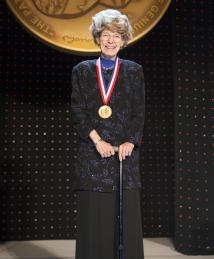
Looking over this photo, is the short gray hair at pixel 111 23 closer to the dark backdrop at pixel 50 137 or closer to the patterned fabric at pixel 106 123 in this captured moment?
the patterned fabric at pixel 106 123

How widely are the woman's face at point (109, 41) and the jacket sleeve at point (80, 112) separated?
180 mm

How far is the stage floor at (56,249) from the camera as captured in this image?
3641 millimetres

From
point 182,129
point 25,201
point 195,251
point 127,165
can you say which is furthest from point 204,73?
point 25,201

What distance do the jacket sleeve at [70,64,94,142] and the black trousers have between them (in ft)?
1.00

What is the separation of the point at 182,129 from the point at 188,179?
39cm

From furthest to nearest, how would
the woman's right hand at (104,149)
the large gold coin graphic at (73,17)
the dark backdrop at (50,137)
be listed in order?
the dark backdrop at (50,137) → the large gold coin graphic at (73,17) → the woman's right hand at (104,149)

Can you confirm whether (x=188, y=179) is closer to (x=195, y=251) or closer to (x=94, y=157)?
(x=195, y=251)

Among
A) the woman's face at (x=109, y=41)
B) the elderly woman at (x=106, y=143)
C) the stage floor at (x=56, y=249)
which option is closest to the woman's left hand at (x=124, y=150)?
the elderly woman at (x=106, y=143)

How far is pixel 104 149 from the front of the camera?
2334mm

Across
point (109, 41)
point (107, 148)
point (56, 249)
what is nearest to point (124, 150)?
point (107, 148)

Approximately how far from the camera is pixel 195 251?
3.69m

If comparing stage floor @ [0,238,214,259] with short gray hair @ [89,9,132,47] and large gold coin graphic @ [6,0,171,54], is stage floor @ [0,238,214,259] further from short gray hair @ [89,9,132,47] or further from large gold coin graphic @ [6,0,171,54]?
short gray hair @ [89,9,132,47]

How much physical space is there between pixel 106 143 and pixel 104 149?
0.03 metres

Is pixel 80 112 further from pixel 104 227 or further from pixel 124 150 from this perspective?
pixel 104 227
